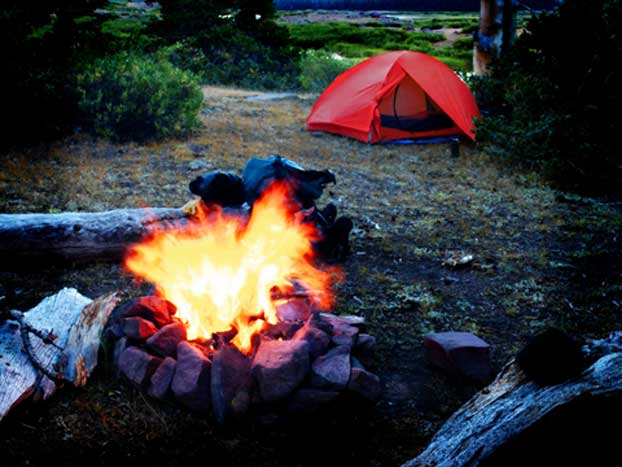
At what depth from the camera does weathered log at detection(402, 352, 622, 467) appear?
2.19 meters

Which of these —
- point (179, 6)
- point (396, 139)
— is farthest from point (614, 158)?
point (179, 6)

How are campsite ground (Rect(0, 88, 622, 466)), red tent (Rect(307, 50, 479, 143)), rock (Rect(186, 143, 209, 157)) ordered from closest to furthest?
1. campsite ground (Rect(0, 88, 622, 466))
2. rock (Rect(186, 143, 209, 157))
3. red tent (Rect(307, 50, 479, 143))

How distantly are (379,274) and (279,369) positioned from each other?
7.94 ft

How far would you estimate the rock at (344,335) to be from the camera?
366 centimetres

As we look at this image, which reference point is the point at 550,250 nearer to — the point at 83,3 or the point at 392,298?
the point at 392,298

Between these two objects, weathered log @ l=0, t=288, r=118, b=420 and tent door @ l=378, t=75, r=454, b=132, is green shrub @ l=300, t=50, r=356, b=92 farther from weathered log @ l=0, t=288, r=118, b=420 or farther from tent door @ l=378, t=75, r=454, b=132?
weathered log @ l=0, t=288, r=118, b=420

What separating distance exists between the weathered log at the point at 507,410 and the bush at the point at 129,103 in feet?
30.5

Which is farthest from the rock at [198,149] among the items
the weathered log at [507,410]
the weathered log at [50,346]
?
the weathered log at [507,410]

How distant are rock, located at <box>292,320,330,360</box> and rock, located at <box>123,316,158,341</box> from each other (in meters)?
0.93

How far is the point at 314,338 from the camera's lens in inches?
140

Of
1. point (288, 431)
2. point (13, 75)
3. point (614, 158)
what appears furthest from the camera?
point (13, 75)

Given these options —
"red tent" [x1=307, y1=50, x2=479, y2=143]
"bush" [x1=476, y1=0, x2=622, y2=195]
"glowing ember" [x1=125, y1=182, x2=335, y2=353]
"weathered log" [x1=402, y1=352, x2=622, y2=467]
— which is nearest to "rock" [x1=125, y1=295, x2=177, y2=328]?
"glowing ember" [x1=125, y1=182, x2=335, y2=353]

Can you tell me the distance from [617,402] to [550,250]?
14.4ft

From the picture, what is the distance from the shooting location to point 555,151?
8.71 metres
